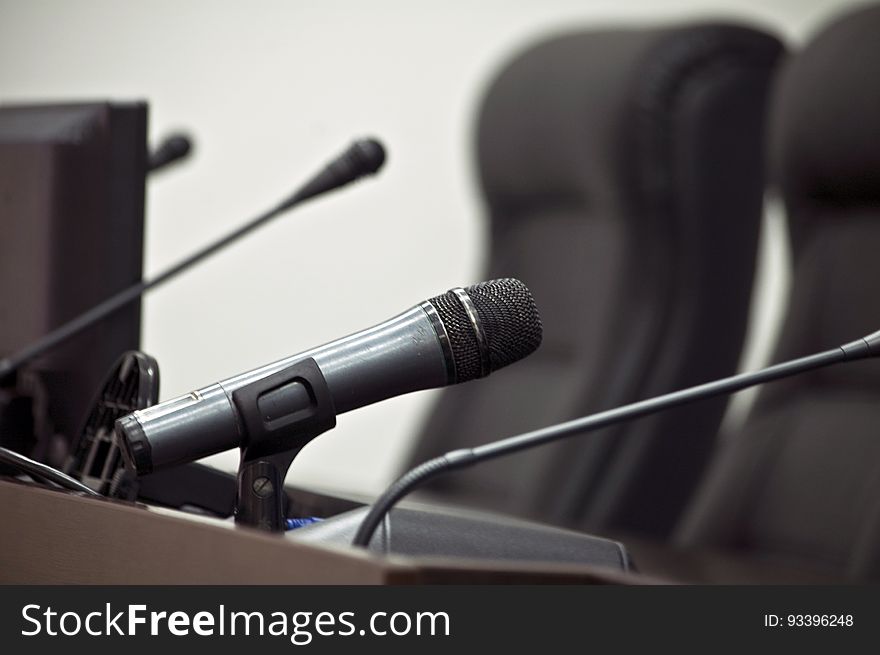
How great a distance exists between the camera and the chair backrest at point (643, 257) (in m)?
1.91

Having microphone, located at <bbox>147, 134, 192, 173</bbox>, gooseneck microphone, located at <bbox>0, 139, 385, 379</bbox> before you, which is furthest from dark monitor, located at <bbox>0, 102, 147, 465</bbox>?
microphone, located at <bbox>147, 134, 192, 173</bbox>

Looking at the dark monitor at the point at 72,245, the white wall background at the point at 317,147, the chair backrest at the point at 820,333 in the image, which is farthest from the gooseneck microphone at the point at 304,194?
the white wall background at the point at 317,147

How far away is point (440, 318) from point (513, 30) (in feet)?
7.80

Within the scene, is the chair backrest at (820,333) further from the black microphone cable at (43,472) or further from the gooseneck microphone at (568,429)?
the black microphone cable at (43,472)

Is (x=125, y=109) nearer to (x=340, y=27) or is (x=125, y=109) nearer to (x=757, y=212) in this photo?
(x=757, y=212)

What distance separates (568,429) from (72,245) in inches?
22.8

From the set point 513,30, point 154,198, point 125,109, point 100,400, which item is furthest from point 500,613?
point 154,198

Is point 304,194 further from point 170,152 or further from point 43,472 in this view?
point 43,472

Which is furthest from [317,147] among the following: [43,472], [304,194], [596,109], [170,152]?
[43,472]

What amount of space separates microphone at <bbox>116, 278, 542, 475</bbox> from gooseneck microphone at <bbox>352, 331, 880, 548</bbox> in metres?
0.05

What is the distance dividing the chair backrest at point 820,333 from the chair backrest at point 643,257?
0.23 m

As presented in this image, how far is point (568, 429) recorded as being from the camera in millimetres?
666

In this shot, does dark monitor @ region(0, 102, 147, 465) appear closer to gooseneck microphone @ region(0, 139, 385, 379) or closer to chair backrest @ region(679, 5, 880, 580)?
gooseneck microphone @ region(0, 139, 385, 379)

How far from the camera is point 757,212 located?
1998 millimetres
